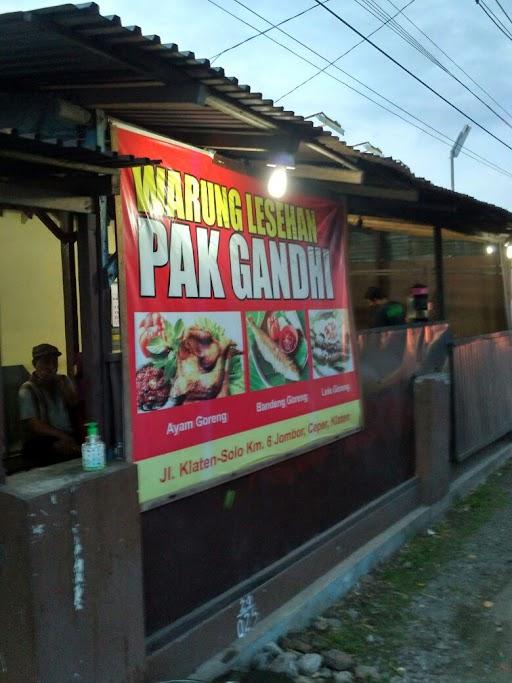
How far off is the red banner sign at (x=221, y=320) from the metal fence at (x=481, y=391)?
298 centimetres

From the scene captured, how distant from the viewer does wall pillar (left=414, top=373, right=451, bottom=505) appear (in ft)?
23.0

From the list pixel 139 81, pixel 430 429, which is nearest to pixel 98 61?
pixel 139 81

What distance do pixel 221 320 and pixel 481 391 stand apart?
5.66 m

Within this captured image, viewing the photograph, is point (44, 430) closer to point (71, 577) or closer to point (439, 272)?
point (71, 577)

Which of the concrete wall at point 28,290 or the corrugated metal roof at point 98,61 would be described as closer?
the corrugated metal roof at point 98,61

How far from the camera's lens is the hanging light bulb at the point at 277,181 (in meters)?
4.76

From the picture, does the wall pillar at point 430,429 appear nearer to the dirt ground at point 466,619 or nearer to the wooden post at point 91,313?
the dirt ground at point 466,619

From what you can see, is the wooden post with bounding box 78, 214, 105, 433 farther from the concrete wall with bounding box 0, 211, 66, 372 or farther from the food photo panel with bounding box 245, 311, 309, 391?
the concrete wall with bounding box 0, 211, 66, 372

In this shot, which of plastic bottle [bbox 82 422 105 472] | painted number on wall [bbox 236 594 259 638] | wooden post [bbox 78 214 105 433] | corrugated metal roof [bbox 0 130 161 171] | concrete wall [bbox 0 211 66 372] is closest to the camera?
corrugated metal roof [bbox 0 130 161 171]

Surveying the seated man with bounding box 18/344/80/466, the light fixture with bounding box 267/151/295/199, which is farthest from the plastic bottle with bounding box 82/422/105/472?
the light fixture with bounding box 267/151/295/199

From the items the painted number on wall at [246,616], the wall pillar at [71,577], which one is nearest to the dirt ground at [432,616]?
the painted number on wall at [246,616]

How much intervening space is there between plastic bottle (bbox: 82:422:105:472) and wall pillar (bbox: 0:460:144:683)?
47 millimetres

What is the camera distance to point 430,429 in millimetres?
7039

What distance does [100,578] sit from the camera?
319 cm
